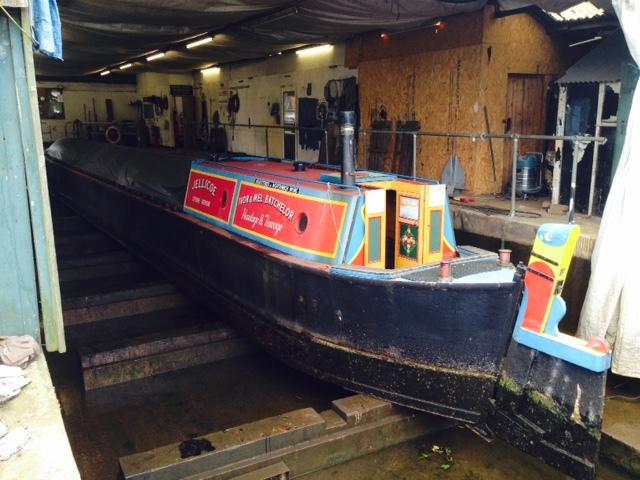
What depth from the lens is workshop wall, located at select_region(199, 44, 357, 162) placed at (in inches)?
476

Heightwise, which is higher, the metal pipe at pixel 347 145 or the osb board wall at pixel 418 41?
the osb board wall at pixel 418 41

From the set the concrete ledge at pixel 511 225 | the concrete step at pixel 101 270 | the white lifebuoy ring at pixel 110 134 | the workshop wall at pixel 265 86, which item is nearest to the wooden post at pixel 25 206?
the concrete ledge at pixel 511 225

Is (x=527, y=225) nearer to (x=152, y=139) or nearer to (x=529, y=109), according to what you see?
(x=529, y=109)

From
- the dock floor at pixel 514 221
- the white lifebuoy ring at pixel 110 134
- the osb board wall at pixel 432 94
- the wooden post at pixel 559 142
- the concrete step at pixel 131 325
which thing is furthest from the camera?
the white lifebuoy ring at pixel 110 134

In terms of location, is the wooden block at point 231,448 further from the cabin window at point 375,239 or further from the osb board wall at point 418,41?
the osb board wall at point 418,41

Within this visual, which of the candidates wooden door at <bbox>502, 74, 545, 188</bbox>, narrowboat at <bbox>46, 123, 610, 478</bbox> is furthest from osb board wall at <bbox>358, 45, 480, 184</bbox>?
narrowboat at <bbox>46, 123, 610, 478</bbox>

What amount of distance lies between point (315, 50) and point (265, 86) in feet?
9.08

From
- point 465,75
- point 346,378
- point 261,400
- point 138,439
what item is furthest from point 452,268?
point 465,75

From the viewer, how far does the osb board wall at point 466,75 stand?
324 inches

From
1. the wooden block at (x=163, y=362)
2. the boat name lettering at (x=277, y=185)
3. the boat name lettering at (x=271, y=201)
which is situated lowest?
the wooden block at (x=163, y=362)

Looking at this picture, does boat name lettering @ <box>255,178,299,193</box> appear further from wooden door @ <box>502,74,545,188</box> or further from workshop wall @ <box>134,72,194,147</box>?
workshop wall @ <box>134,72,194,147</box>

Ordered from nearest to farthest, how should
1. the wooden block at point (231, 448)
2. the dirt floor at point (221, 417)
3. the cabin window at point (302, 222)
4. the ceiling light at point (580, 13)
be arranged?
the wooden block at point (231, 448), the dirt floor at point (221, 417), the cabin window at point (302, 222), the ceiling light at point (580, 13)

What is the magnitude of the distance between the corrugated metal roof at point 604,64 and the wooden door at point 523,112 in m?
1.36

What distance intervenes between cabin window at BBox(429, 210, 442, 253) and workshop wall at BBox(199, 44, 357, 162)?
22.2ft
